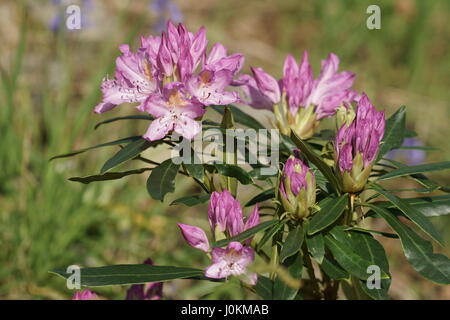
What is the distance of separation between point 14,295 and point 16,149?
0.71m

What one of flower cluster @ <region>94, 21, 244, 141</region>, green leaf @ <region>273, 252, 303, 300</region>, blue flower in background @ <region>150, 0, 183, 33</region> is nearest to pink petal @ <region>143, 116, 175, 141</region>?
flower cluster @ <region>94, 21, 244, 141</region>

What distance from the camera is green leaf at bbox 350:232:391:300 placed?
1.09 meters

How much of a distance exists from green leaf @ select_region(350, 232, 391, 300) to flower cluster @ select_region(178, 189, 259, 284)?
20 cm

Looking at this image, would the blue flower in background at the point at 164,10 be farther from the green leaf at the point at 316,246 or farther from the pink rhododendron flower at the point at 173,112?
the green leaf at the point at 316,246

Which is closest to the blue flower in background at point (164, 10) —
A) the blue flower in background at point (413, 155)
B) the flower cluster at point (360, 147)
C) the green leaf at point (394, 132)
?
the blue flower in background at point (413, 155)

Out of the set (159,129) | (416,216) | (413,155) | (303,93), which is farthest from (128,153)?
(413,155)

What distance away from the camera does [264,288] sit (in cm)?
123

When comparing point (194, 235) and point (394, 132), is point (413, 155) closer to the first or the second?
point (394, 132)

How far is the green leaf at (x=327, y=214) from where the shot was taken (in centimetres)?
110

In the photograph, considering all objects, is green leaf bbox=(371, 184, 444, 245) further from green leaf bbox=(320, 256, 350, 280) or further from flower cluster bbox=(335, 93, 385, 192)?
→ green leaf bbox=(320, 256, 350, 280)

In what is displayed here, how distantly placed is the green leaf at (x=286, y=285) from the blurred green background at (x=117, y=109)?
0.26m

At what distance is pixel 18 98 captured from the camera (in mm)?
3121

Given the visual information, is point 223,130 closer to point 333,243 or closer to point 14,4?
point 333,243

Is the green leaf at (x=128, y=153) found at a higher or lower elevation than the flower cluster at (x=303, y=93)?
lower
